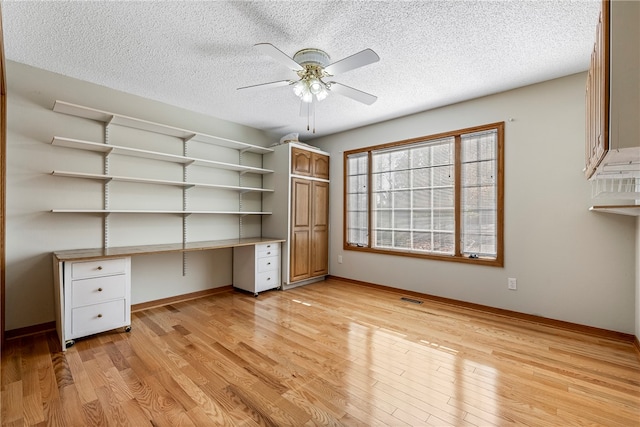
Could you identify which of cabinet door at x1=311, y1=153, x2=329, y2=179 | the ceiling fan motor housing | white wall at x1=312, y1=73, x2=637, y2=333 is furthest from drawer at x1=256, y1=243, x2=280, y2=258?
the ceiling fan motor housing

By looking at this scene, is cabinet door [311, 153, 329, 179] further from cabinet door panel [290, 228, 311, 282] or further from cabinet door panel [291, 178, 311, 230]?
cabinet door panel [290, 228, 311, 282]

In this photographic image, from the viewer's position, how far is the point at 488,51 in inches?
95.9

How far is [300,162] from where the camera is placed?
14.7 ft

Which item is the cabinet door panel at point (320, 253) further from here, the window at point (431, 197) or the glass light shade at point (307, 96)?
the glass light shade at point (307, 96)

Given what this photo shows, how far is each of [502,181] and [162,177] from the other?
406 centimetres

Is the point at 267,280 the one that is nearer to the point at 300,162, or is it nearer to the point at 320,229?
the point at 320,229

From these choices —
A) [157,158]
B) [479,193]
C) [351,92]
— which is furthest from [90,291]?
[479,193]

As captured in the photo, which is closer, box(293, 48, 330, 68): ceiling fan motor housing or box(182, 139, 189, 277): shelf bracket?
box(293, 48, 330, 68): ceiling fan motor housing

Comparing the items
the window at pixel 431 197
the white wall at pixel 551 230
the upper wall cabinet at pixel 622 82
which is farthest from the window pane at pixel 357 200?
the upper wall cabinet at pixel 622 82

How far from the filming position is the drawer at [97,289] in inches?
98.6

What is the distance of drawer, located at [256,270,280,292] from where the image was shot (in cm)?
404

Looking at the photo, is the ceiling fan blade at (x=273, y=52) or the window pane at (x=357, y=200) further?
the window pane at (x=357, y=200)

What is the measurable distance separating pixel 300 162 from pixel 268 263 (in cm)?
161

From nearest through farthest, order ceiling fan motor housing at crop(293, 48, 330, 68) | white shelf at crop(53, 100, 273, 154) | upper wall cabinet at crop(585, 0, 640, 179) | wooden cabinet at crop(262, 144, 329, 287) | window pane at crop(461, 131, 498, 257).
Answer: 1. upper wall cabinet at crop(585, 0, 640, 179)
2. ceiling fan motor housing at crop(293, 48, 330, 68)
3. white shelf at crop(53, 100, 273, 154)
4. window pane at crop(461, 131, 498, 257)
5. wooden cabinet at crop(262, 144, 329, 287)
